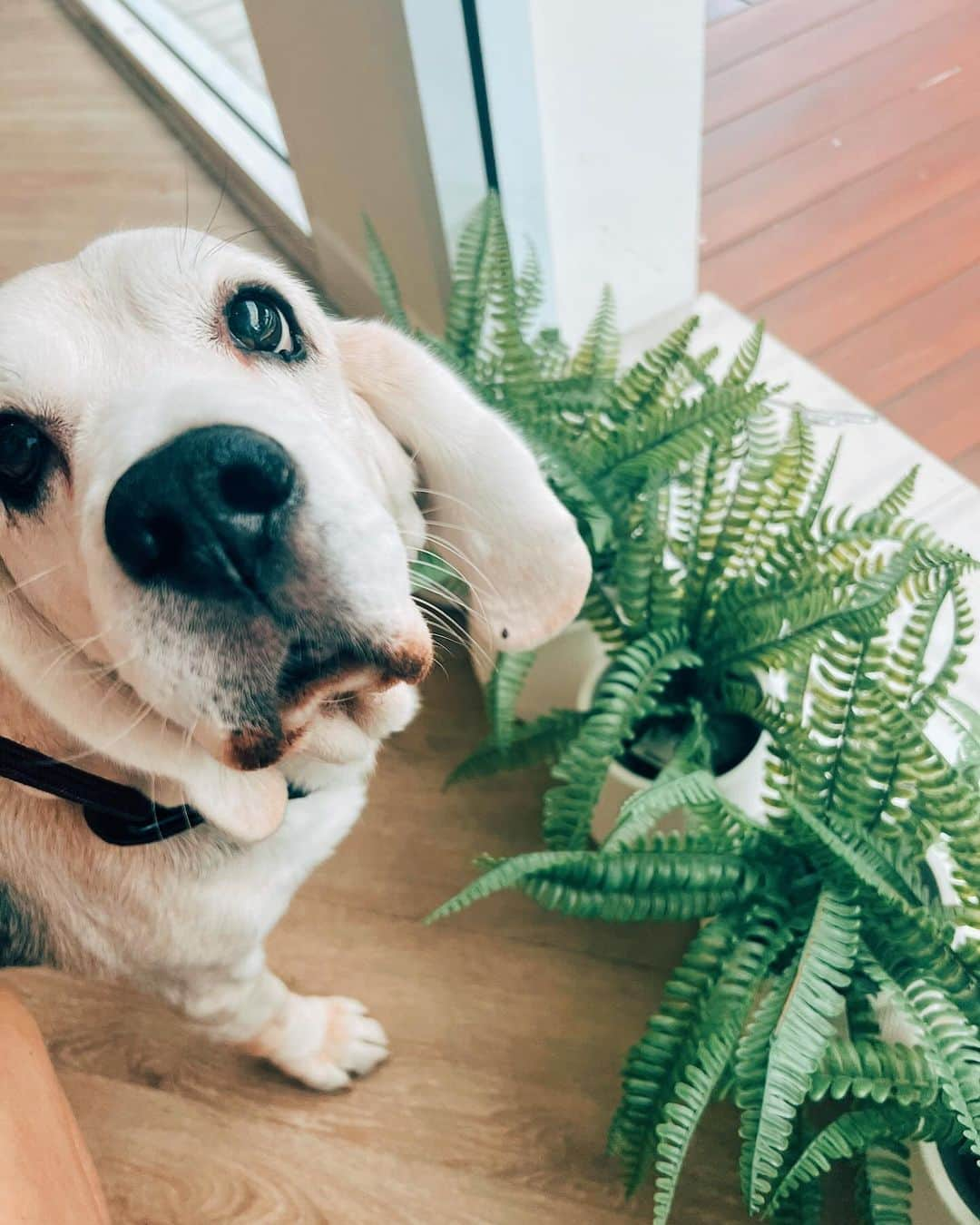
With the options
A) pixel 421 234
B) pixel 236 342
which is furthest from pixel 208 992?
pixel 421 234

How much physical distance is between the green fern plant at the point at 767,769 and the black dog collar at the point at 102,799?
37 cm

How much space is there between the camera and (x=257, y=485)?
818mm

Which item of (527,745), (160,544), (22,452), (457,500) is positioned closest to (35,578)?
(22,452)

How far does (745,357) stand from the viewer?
1.52 meters

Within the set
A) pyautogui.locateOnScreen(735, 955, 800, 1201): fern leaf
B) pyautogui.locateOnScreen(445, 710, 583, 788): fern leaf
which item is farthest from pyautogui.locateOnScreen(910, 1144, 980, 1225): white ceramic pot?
pyautogui.locateOnScreen(445, 710, 583, 788): fern leaf

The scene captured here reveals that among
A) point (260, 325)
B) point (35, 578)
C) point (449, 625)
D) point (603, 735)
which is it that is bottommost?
point (603, 735)

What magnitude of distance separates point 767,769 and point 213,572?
882 mm

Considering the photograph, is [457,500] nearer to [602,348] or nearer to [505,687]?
[505,687]

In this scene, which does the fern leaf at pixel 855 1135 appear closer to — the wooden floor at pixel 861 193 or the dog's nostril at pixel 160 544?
the dog's nostril at pixel 160 544

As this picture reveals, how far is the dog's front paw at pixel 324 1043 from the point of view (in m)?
1.57

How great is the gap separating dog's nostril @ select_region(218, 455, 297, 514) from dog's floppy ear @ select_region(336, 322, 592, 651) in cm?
36

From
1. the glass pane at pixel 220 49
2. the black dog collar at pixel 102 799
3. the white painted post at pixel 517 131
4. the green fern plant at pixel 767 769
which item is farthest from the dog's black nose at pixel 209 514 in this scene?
the glass pane at pixel 220 49

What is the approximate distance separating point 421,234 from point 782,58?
4.23ft

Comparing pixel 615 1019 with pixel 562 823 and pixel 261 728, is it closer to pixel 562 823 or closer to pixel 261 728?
pixel 562 823
